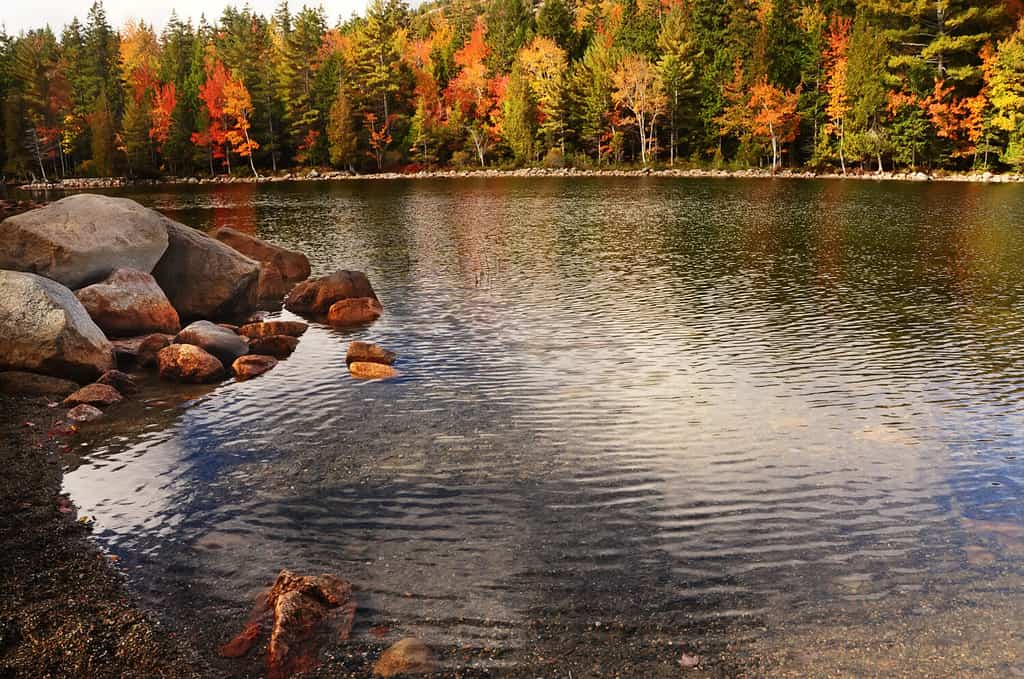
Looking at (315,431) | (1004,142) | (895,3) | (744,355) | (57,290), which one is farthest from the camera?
(895,3)

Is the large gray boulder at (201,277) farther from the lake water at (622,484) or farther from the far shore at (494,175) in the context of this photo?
the far shore at (494,175)

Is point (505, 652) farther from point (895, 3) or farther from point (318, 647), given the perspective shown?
point (895, 3)

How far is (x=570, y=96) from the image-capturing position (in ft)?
288

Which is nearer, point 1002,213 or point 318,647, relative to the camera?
point 318,647

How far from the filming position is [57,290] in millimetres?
13336

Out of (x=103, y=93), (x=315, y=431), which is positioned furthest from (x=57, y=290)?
(x=103, y=93)

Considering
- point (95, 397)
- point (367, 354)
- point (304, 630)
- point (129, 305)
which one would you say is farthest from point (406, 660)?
point (129, 305)

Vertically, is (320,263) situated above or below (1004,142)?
below

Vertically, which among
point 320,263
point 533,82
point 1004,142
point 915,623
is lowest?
point 915,623

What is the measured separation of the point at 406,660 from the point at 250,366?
928cm

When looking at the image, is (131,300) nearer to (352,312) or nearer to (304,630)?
(352,312)

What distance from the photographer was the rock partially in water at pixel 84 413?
11.2 m

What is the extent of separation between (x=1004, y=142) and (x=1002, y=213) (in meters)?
32.8

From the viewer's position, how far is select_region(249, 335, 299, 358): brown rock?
1513 cm
